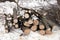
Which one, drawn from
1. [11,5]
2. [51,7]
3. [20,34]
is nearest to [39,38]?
[20,34]

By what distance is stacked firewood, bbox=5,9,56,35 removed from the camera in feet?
8.52

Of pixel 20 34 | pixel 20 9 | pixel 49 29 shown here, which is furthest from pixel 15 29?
pixel 49 29

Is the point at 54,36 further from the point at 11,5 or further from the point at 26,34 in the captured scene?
the point at 11,5

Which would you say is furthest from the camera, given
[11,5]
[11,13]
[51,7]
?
[11,5]

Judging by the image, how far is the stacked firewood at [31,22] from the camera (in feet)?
8.52

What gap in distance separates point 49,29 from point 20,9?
569 mm

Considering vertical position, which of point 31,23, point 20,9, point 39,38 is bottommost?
point 39,38

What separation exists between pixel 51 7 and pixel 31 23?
1.34 feet

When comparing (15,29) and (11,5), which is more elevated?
(11,5)

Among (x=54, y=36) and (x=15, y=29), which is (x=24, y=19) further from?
(x=54, y=36)

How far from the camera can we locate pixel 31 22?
8.55 ft

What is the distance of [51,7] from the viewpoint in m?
2.52

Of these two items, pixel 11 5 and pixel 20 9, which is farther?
pixel 11 5

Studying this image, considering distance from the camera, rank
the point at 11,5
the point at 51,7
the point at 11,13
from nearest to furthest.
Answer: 1. the point at 51,7
2. the point at 11,13
3. the point at 11,5
